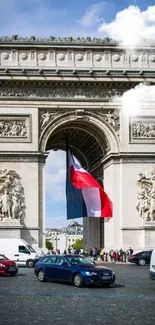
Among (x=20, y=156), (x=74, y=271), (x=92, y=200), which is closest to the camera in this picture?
(x=74, y=271)

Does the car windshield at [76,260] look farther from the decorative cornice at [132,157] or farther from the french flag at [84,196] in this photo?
the decorative cornice at [132,157]

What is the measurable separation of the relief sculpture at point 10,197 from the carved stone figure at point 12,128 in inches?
93.3

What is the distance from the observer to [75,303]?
1694 centimetres

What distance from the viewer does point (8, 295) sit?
18781 millimetres

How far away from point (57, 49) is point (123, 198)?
10.4 meters

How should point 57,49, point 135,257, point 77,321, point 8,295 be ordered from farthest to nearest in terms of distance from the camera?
point 57,49 < point 135,257 < point 8,295 < point 77,321

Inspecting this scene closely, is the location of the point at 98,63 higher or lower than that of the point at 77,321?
higher

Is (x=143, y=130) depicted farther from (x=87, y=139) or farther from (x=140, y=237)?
(x=140, y=237)

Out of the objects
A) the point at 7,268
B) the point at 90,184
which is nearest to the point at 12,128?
the point at 90,184

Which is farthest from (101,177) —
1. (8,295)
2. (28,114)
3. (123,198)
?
(8,295)

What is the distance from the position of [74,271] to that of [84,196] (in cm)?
1881

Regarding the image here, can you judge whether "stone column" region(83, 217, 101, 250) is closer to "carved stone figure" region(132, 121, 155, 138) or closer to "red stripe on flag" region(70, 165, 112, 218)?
"red stripe on flag" region(70, 165, 112, 218)

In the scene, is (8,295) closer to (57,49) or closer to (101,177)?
(57,49)

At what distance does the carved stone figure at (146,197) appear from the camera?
3988 cm
